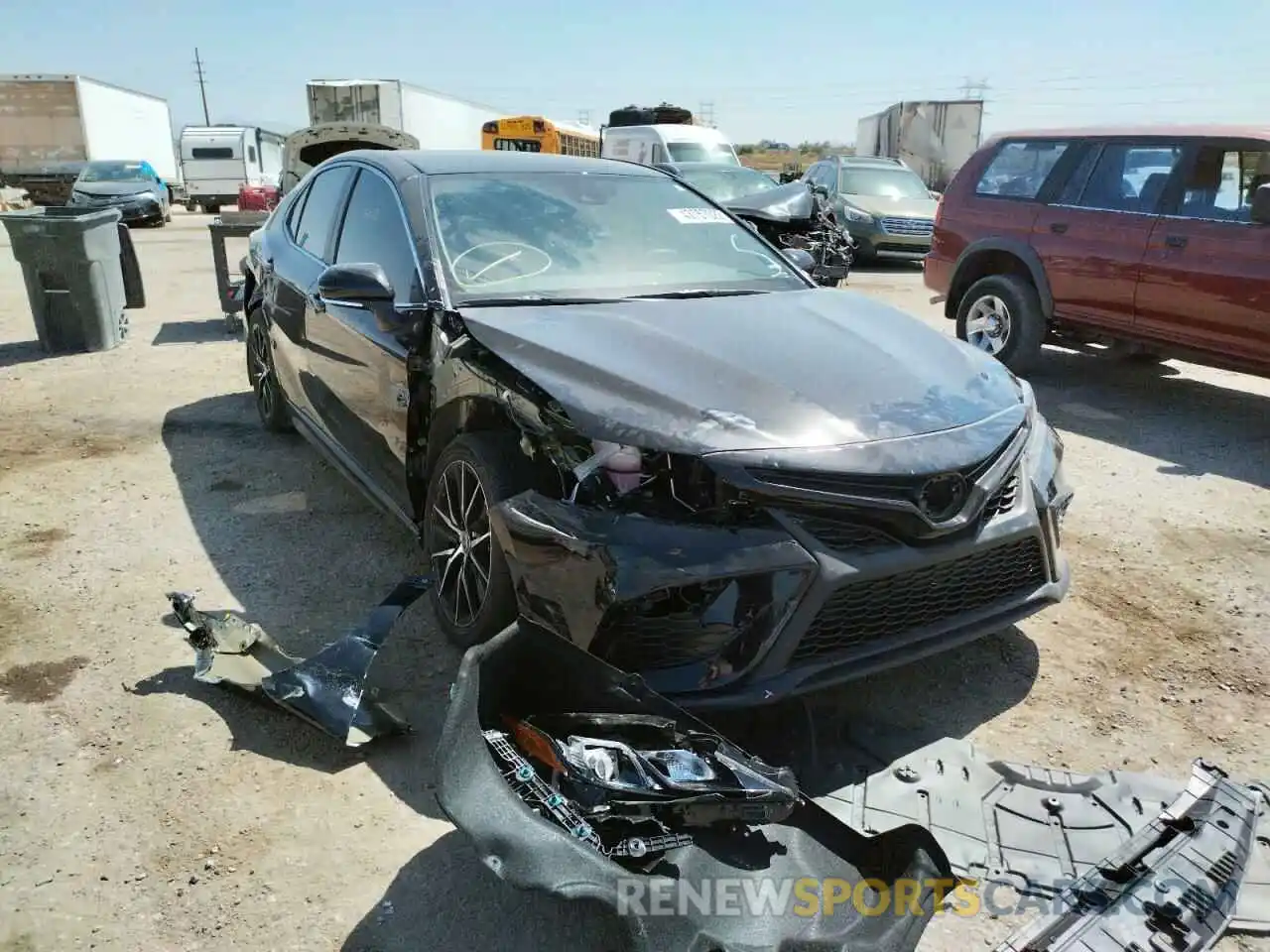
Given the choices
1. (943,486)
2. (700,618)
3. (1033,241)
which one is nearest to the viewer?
(700,618)

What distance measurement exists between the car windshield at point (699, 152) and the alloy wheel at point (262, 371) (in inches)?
476

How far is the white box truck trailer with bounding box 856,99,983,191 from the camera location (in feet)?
85.9

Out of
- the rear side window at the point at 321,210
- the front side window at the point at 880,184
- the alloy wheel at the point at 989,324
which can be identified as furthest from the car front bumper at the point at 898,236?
the rear side window at the point at 321,210

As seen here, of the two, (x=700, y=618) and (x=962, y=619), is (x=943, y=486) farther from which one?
(x=700, y=618)

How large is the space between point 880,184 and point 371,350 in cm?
1282

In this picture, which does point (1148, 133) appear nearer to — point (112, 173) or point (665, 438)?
point (665, 438)

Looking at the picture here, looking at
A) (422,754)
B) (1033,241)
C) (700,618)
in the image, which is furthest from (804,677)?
(1033,241)

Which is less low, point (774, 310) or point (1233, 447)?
point (774, 310)

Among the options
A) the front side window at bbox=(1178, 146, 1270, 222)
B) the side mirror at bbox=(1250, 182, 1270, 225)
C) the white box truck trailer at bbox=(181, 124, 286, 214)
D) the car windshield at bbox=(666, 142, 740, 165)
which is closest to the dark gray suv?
the car windshield at bbox=(666, 142, 740, 165)

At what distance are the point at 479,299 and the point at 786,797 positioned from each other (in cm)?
203

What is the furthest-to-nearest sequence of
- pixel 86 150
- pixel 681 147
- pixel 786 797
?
pixel 86 150, pixel 681 147, pixel 786 797

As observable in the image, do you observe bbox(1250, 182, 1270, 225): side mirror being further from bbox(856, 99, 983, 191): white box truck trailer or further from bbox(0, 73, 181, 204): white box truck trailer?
bbox(0, 73, 181, 204): white box truck trailer

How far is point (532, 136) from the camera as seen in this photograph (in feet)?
75.9

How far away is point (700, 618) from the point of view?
2420 millimetres
